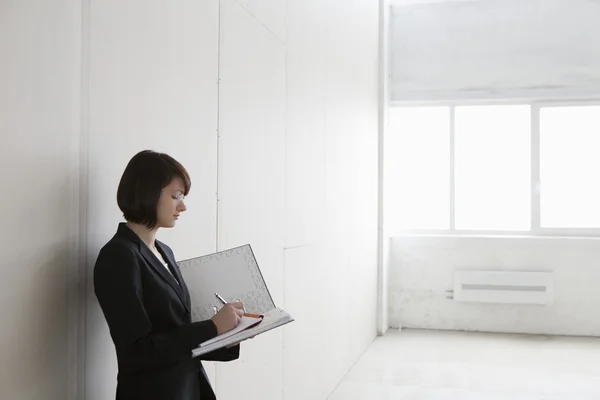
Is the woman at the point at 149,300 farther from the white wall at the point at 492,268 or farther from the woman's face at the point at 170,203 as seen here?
the white wall at the point at 492,268

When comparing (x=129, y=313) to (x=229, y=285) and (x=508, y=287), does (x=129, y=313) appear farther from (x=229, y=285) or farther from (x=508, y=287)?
(x=508, y=287)

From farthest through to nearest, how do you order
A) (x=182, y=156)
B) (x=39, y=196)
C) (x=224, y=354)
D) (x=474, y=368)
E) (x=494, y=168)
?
(x=494, y=168), (x=474, y=368), (x=182, y=156), (x=224, y=354), (x=39, y=196)

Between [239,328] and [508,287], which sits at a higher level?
[239,328]

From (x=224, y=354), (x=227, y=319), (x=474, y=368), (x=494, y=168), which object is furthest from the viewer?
(x=494, y=168)

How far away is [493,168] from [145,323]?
584cm

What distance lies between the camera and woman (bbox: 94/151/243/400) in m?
1.48

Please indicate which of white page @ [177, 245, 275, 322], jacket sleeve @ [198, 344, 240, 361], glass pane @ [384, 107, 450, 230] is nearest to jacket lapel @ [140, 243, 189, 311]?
white page @ [177, 245, 275, 322]

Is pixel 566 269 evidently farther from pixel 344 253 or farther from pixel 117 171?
pixel 117 171

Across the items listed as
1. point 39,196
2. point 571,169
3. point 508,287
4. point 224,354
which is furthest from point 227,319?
point 571,169

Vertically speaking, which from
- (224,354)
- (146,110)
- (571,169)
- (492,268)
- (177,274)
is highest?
(571,169)

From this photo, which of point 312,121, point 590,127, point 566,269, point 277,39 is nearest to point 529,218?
point 566,269

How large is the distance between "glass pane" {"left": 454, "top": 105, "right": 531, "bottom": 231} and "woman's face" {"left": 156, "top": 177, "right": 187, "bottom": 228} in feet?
18.4

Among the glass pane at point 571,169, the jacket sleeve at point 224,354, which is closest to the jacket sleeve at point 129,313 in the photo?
the jacket sleeve at point 224,354

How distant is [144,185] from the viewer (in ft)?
5.18
